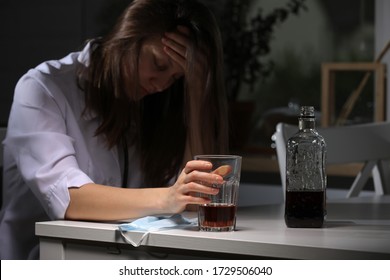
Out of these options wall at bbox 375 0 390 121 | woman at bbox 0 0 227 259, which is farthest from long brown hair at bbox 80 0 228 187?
wall at bbox 375 0 390 121

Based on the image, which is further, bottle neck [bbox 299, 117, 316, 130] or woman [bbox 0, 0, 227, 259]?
woman [bbox 0, 0, 227, 259]

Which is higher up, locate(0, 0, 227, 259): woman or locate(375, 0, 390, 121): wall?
locate(375, 0, 390, 121): wall

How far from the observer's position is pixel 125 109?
1.77m

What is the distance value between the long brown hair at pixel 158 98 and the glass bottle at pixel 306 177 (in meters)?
0.43

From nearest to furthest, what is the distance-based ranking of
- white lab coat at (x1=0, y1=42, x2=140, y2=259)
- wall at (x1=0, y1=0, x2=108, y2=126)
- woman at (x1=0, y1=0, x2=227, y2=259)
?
white lab coat at (x1=0, y1=42, x2=140, y2=259), woman at (x1=0, y1=0, x2=227, y2=259), wall at (x1=0, y1=0, x2=108, y2=126)

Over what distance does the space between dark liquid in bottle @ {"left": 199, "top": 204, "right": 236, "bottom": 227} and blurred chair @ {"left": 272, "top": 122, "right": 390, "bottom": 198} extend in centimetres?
90

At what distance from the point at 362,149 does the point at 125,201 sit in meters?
1.04

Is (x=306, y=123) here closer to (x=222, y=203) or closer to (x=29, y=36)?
(x=222, y=203)

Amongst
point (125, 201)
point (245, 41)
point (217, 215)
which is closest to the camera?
point (217, 215)

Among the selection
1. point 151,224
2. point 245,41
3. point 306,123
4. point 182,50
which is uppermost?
point 245,41

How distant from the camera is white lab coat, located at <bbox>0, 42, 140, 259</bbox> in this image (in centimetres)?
149

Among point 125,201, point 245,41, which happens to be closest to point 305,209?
point 125,201

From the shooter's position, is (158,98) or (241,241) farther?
(158,98)

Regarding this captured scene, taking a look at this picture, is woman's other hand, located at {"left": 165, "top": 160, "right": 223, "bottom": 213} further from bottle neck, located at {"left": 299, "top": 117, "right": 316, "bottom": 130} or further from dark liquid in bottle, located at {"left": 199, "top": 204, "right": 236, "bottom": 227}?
bottle neck, located at {"left": 299, "top": 117, "right": 316, "bottom": 130}
